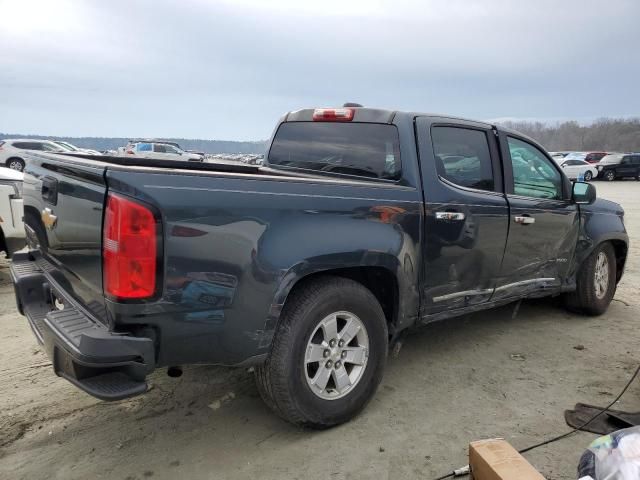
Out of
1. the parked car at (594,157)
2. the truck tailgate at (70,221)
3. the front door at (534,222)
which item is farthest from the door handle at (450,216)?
the parked car at (594,157)

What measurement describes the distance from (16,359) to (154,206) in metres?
2.55

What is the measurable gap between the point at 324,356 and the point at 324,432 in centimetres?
47

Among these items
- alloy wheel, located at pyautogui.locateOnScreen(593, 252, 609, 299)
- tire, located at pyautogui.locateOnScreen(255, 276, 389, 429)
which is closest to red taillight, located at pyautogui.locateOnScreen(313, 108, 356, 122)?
tire, located at pyautogui.locateOnScreen(255, 276, 389, 429)

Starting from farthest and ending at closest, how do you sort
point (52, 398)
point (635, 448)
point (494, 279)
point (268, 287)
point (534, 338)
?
1. point (534, 338)
2. point (494, 279)
3. point (52, 398)
4. point (268, 287)
5. point (635, 448)

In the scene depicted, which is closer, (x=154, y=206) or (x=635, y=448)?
(x=635, y=448)

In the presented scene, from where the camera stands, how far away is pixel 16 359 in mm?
3922

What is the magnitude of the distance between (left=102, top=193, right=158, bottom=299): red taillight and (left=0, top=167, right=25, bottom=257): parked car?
427cm

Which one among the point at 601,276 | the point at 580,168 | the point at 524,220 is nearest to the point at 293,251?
the point at 524,220

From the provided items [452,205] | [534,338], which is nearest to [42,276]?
[452,205]

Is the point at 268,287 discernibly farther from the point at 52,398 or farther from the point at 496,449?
the point at 52,398

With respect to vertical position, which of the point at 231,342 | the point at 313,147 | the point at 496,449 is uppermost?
the point at 313,147

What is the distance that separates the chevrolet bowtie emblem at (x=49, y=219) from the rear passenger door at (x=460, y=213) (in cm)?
215

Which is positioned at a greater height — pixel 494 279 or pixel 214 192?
pixel 214 192

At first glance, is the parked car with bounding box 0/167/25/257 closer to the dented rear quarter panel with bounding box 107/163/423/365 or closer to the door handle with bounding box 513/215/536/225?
the dented rear quarter panel with bounding box 107/163/423/365
